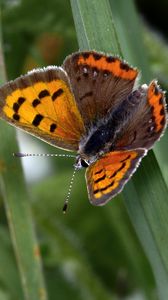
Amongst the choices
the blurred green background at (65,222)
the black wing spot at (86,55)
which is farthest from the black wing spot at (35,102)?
the blurred green background at (65,222)

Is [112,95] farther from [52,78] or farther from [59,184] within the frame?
[59,184]

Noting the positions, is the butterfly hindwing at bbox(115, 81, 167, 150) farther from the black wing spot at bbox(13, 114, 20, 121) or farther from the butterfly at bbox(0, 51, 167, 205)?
the black wing spot at bbox(13, 114, 20, 121)

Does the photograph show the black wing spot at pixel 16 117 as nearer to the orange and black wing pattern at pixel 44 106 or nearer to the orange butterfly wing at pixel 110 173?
the orange and black wing pattern at pixel 44 106

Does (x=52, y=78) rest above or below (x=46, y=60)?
below

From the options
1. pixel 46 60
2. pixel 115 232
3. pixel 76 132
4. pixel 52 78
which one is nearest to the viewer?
pixel 52 78

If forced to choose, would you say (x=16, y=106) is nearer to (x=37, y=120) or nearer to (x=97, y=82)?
(x=37, y=120)

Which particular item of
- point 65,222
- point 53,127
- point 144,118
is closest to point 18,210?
point 53,127

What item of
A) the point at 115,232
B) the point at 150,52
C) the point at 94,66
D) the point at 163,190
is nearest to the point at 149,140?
the point at 163,190

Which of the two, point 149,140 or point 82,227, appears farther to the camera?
point 82,227
